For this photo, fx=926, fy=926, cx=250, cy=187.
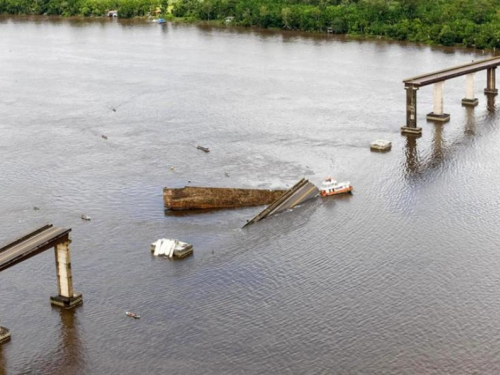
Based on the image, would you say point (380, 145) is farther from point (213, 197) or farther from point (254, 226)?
point (254, 226)

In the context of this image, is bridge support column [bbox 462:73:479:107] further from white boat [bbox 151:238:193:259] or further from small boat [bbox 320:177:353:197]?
white boat [bbox 151:238:193:259]

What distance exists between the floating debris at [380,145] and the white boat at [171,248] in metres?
18.1

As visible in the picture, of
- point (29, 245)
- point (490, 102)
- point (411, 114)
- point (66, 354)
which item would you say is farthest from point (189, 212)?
point (490, 102)

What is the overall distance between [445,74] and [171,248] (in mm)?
29317

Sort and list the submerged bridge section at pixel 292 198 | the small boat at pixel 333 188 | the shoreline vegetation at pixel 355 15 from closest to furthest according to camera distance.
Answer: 1. the submerged bridge section at pixel 292 198
2. the small boat at pixel 333 188
3. the shoreline vegetation at pixel 355 15

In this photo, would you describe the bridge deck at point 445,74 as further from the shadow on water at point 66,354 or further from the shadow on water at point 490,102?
the shadow on water at point 66,354

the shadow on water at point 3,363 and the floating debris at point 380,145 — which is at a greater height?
Result: the floating debris at point 380,145

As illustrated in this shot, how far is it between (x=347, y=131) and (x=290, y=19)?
135 ft

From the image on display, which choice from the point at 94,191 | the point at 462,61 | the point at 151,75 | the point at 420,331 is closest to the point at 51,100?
the point at 151,75

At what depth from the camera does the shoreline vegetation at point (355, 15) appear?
8825cm

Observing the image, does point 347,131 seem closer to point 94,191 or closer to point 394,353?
point 94,191

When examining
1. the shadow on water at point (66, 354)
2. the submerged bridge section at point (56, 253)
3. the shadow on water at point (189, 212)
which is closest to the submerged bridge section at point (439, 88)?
the shadow on water at point (189, 212)

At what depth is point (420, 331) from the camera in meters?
33.4

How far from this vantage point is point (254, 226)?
43156 millimetres
